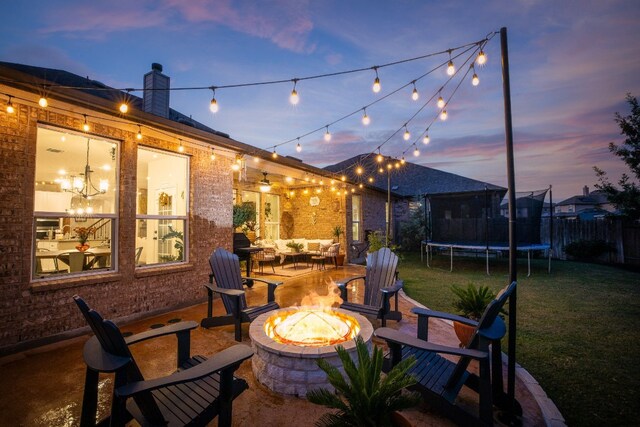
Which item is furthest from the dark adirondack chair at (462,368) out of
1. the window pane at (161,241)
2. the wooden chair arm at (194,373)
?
the window pane at (161,241)

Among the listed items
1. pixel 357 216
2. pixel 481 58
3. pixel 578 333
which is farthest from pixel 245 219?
pixel 578 333

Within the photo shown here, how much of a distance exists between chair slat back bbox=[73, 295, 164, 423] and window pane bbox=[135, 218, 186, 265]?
3.94m

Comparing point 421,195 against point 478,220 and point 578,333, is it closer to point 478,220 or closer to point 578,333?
point 478,220

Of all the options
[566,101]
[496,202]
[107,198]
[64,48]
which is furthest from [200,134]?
[496,202]

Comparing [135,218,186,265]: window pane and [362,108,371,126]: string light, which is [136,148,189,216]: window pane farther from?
[362,108,371,126]: string light

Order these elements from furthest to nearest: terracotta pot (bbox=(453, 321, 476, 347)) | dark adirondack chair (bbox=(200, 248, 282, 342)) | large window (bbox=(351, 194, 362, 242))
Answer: large window (bbox=(351, 194, 362, 242))
dark adirondack chair (bbox=(200, 248, 282, 342))
terracotta pot (bbox=(453, 321, 476, 347))

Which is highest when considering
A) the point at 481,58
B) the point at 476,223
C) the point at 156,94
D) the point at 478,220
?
the point at 156,94

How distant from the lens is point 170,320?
14.2ft

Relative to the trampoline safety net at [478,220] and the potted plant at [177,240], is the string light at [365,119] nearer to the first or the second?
the potted plant at [177,240]

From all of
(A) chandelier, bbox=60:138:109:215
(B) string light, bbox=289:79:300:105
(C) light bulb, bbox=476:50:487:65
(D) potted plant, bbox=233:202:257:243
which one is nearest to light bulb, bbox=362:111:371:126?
(B) string light, bbox=289:79:300:105

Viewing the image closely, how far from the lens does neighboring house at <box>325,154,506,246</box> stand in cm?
1148

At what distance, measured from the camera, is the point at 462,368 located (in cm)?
193

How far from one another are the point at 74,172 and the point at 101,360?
→ 6685mm

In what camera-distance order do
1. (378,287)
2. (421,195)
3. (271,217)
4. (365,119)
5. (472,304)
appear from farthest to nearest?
(421,195)
(271,217)
(365,119)
(378,287)
(472,304)
